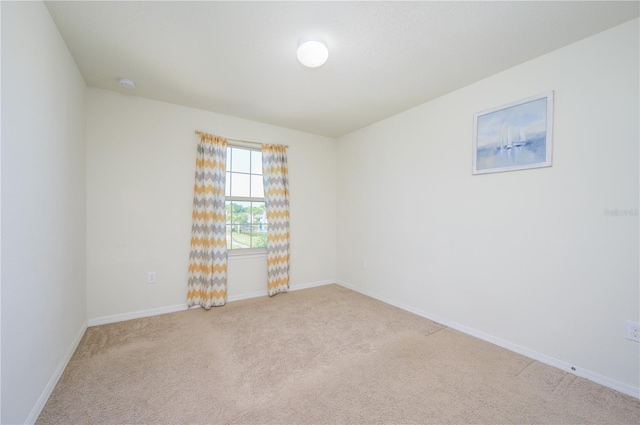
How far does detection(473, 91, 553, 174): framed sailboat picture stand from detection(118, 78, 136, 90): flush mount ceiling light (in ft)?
11.0

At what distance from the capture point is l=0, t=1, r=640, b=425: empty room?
1.55 meters

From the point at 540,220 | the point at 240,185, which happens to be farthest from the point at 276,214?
the point at 540,220

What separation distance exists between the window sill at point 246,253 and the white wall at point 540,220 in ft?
5.98

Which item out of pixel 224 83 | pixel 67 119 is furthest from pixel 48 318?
pixel 224 83

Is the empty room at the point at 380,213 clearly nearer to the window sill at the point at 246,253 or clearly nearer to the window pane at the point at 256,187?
the window sill at the point at 246,253

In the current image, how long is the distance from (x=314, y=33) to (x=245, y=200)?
2.34 metres

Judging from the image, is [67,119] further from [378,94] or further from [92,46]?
[378,94]

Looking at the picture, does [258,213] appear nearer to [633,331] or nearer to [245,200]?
[245,200]

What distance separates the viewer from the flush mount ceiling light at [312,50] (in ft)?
6.11

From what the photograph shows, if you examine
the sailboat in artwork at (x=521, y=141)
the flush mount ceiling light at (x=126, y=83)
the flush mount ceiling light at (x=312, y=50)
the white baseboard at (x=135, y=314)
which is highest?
the flush mount ceiling light at (x=126, y=83)

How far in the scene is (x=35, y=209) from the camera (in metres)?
1.50

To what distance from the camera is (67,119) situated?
2.06m

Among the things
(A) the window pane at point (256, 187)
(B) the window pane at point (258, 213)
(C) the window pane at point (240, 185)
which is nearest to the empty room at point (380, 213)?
(C) the window pane at point (240, 185)

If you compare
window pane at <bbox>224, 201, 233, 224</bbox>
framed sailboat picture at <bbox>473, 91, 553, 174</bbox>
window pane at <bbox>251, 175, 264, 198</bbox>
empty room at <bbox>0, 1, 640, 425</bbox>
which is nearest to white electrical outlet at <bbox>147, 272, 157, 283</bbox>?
empty room at <bbox>0, 1, 640, 425</bbox>
